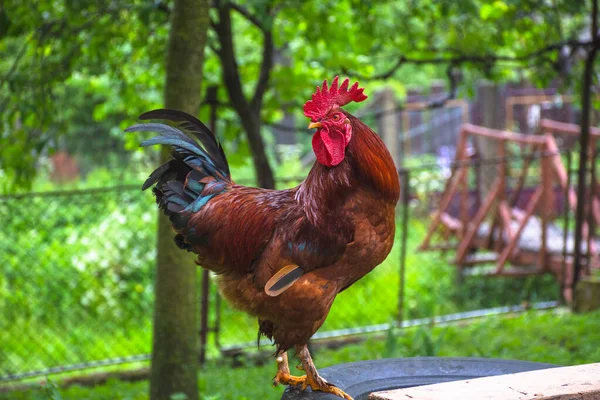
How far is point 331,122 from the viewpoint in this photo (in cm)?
262

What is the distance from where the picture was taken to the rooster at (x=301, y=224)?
264 centimetres

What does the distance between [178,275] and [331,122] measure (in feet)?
6.24

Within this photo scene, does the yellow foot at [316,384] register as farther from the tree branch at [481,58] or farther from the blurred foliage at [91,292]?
the tree branch at [481,58]

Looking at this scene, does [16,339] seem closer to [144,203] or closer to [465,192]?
[144,203]

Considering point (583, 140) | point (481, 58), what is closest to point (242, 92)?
point (481, 58)

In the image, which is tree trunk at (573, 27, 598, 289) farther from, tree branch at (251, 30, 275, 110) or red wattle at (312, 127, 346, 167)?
red wattle at (312, 127, 346, 167)

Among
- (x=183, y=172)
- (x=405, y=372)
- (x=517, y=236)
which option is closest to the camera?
(x=405, y=372)

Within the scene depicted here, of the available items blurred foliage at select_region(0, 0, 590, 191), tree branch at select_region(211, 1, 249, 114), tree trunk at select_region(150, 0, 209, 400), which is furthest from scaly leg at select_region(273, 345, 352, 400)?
tree branch at select_region(211, 1, 249, 114)

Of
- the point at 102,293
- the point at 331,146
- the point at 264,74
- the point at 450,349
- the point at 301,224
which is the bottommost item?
the point at 450,349

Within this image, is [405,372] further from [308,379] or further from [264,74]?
[264,74]

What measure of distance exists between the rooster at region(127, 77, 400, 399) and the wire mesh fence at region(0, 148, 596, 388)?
2.69 metres

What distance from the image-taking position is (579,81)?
671cm

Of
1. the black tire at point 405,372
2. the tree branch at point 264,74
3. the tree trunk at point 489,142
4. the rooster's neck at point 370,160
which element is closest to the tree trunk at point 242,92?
the tree branch at point 264,74

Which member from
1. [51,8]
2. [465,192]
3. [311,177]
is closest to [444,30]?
[465,192]
